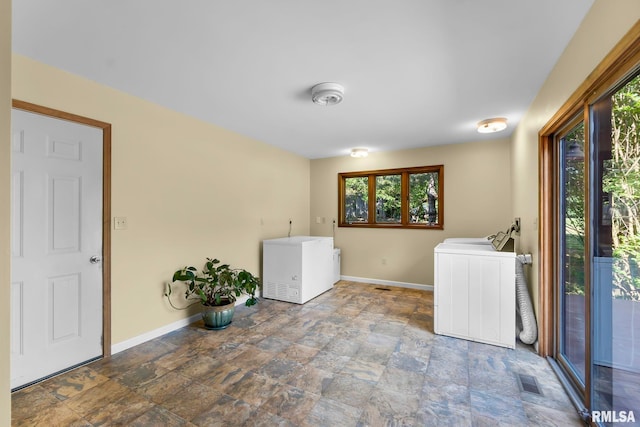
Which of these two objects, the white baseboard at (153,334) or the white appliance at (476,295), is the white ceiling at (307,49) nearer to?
the white appliance at (476,295)

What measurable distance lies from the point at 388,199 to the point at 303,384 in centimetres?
349

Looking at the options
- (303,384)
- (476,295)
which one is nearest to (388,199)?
(476,295)

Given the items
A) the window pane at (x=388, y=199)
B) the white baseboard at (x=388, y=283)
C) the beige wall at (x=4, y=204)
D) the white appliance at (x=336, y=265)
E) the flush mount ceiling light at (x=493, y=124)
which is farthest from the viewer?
the white appliance at (x=336, y=265)

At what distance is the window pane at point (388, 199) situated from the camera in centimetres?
481

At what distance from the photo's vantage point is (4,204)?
41.4 inches

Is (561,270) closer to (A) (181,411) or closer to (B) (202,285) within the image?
(A) (181,411)

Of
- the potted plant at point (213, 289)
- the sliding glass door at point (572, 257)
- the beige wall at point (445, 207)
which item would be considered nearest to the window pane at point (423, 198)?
the beige wall at point (445, 207)

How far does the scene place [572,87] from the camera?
1772mm

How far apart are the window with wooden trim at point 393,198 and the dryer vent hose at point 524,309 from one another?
1710mm

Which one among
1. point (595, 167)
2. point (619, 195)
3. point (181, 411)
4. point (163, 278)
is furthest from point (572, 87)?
point (163, 278)

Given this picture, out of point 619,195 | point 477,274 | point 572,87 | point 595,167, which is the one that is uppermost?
point 572,87

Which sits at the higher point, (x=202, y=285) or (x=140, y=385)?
(x=202, y=285)

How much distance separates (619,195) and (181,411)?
2.74 m

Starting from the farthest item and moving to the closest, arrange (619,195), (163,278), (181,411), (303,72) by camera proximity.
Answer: (163,278), (303,72), (181,411), (619,195)
